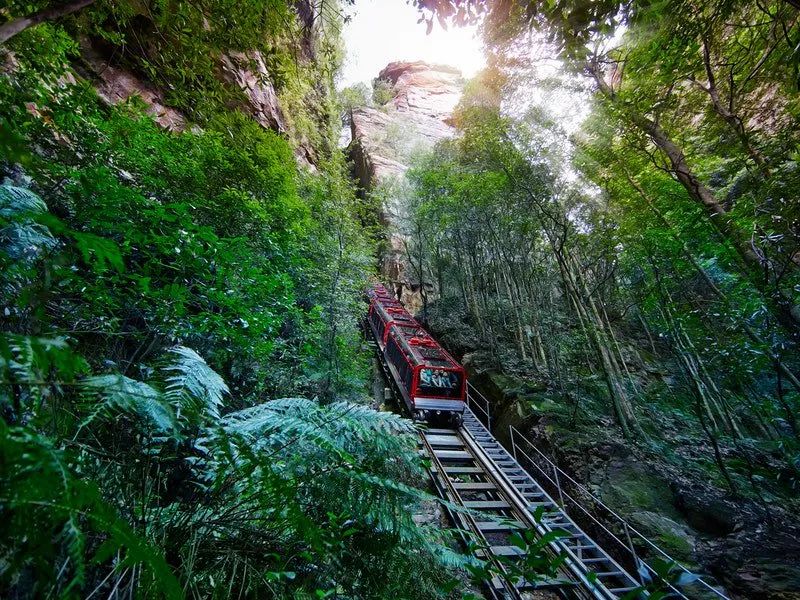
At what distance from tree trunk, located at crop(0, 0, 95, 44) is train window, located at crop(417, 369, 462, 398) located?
831cm

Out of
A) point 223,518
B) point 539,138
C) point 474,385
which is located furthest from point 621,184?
point 223,518

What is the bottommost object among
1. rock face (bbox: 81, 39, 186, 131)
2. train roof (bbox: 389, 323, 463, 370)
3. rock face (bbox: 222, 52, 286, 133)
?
train roof (bbox: 389, 323, 463, 370)

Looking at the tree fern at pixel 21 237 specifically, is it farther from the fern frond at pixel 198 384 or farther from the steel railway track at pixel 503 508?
the steel railway track at pixel 503 508

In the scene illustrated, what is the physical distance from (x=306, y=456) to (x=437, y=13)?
12.7 feet

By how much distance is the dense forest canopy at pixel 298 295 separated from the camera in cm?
137

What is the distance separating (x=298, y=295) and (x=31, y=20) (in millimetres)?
6643

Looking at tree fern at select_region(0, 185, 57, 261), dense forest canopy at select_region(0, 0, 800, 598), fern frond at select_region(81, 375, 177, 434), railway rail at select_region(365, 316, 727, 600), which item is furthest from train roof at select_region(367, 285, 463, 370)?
fern frond at select_region(81, 375, 177, 434)

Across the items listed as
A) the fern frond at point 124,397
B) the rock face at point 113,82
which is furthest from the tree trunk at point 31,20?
the rock face at point 113,82

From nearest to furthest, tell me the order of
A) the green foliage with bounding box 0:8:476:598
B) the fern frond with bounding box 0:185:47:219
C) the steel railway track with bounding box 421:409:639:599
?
the green foliage with bounding box 0:8:476:598
the fern frond with bounding box 0:185:47:219
the steel railway track with bounding box 421:409:639:599

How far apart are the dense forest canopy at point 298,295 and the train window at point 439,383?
1835 millimetres

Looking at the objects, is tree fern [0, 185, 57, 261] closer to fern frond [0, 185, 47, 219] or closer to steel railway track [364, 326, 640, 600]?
fern frond [0, 185, 47, 219]

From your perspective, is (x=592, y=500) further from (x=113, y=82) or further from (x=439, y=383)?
(x=113, y=82)

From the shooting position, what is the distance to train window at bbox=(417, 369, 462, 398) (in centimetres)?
890

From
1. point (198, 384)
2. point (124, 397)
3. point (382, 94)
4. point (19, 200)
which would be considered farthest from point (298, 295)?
point (382, 94)
